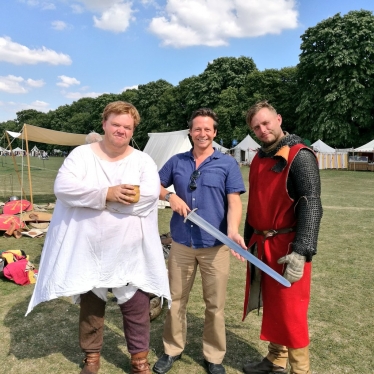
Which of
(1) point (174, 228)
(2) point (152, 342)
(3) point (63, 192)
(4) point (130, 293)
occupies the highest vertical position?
(3) point (63, 192)

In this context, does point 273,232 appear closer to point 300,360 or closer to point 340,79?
point 300,360

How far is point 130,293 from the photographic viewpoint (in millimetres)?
2236

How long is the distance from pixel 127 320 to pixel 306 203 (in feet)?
4.40

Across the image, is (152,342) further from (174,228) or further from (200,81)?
(200,81)

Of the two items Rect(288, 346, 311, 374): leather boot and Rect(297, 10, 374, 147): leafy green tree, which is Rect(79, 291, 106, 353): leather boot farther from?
Rect(297, 10, 374, 147): leafy green tree

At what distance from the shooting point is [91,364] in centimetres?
243

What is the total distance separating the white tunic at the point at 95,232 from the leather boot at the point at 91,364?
0.59m

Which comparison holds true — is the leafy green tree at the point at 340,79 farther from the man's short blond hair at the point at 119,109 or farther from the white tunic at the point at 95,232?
the white tunic at the point at 95,232

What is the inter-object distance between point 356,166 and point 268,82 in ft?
33.7

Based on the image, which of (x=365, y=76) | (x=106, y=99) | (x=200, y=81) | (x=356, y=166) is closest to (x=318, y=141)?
(x=356, y=166)

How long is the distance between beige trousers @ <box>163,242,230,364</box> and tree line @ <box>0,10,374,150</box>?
23650 mm

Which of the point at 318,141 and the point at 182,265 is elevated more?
the point at 318,141

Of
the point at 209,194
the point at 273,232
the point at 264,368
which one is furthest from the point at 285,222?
the point at 264,368

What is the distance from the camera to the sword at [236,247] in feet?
6.70
